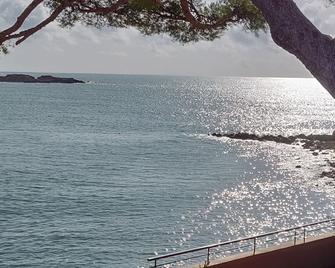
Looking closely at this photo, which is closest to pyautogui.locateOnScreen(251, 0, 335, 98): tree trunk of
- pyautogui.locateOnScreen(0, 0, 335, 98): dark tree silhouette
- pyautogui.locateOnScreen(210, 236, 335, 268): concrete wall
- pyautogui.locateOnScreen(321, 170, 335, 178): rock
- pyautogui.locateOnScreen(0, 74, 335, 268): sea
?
pyautogui.locateOnScreen(0, 0, 335, 98): dark tree silhouette

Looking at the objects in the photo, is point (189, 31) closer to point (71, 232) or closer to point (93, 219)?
point (71, 232)

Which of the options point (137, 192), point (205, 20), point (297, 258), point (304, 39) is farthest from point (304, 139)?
point (304, 39)

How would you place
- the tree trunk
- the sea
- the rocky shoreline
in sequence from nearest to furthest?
the tree trunk < the sea < the rocky shoreline

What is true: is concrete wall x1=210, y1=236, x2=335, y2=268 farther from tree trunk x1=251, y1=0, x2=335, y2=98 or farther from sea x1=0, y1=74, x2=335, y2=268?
sea x1=0, y1=74, x2=335, y2=268

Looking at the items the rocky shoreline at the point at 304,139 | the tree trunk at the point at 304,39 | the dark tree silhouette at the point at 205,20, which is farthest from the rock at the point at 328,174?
the tree trunk at the point at 304,39

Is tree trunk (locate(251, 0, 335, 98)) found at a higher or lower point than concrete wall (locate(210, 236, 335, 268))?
higher

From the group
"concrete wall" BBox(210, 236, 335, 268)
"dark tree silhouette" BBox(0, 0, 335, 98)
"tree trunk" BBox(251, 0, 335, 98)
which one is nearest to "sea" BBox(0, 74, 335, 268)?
"concrete wall" BBox(210, 236, 335, 268)

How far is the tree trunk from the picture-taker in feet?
17.5

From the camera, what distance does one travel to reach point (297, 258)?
1294cm

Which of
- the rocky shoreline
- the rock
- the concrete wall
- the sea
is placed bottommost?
the sea

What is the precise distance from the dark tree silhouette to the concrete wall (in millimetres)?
4718

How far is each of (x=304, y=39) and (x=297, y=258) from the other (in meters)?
8.61

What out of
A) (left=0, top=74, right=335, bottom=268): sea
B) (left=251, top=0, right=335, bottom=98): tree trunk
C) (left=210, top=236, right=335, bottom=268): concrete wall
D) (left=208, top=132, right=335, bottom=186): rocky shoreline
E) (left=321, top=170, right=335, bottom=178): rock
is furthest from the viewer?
(left=208, top=132, right=335, bottom=186): rocky shoreline

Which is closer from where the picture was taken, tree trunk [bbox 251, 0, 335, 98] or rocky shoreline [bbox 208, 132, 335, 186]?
tree trunk [bbox 251, 0, 335, 98]
